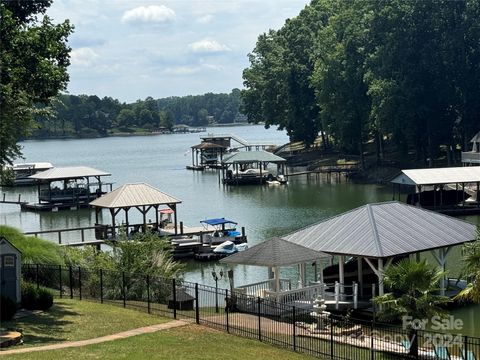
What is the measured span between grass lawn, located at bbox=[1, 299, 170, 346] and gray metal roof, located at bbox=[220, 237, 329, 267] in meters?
5.46

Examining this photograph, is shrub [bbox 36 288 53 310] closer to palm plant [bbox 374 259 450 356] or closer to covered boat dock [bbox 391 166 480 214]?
palm plant [bbox 374 259 450 356]

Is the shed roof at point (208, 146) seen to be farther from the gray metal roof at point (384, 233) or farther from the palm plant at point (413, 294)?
the palm plant at point (413, 294)

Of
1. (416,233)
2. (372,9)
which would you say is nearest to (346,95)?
(372,9)

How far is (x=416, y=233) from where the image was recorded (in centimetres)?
3172

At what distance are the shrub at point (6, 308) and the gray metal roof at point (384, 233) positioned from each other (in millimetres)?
12794

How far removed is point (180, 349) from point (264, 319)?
23.9 feet

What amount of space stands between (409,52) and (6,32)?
61.2 m

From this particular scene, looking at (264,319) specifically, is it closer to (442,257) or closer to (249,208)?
(442,257)

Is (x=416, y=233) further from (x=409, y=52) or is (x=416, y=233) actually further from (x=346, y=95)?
(x=346, y=95)

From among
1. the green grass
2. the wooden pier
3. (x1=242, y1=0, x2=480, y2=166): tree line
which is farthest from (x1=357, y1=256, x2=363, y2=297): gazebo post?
(x1=242, y1=0, x2=480, y2=166): tree line

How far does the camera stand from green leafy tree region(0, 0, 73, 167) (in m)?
26.4

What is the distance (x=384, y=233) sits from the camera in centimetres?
3108

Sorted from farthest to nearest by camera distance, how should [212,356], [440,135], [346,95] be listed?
[346,95]
[440,135]
[212,356]

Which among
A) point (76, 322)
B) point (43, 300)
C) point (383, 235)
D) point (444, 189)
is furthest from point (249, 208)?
point (76, 322)
